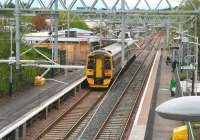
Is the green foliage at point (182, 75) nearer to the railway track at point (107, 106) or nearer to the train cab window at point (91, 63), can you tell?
the railway track at point (107, 106)

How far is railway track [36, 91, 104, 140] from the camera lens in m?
16.1

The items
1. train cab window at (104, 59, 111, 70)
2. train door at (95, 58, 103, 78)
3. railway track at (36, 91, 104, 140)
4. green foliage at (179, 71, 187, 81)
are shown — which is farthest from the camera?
green foliage at (179, 71, 187, 81)

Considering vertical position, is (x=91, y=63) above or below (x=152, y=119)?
above

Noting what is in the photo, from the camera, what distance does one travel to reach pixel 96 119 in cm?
1864

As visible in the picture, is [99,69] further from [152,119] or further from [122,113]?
[152,119]

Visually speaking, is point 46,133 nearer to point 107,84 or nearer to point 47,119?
point 47,119

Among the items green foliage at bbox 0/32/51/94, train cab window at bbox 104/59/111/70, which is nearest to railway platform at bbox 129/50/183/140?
train cab window at bbox 104/59/111/70

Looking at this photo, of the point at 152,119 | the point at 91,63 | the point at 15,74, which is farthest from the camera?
the point at 91,63

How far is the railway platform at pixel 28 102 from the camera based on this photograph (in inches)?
610

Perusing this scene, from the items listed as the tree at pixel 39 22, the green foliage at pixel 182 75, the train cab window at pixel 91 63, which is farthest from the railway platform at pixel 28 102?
the tree at pixel 39 22

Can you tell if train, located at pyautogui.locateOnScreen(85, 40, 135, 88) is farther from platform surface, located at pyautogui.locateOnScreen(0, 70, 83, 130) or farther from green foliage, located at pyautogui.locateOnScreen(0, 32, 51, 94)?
green foliage, located at pyautogui.locateOnScreen(0, 32, 51, 94)

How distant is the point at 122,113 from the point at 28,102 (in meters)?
3.98

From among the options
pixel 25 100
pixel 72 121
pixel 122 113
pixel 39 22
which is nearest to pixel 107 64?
pixel 122 113

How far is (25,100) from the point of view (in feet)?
68.7
